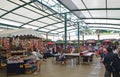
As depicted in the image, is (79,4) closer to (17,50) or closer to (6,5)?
(6,5)

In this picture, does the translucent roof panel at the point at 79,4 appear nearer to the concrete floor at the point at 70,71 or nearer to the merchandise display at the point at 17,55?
the concrete floor at the point at 70,71

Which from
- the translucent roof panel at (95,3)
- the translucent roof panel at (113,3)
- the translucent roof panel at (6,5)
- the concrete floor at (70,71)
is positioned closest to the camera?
the concrete floor at (70,71)

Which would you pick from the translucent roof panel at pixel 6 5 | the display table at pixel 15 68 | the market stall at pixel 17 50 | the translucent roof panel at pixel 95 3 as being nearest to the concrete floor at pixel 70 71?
the display table at pixel 15 68

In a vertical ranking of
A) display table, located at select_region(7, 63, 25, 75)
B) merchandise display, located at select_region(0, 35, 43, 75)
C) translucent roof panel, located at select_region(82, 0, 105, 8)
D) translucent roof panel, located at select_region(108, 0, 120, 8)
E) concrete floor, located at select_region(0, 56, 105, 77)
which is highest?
translucent roof panel, located at select_region(82, 0, 105, 8)

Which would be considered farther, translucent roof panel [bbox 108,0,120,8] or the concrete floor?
translucent roof panel [bbox 108,0,120,8]

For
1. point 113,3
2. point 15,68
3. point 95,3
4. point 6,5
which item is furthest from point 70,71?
point 6,5

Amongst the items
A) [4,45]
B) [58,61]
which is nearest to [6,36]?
[4,45]

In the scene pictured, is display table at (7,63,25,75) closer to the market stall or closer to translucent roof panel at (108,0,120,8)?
the market stall

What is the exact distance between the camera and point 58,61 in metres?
19.5

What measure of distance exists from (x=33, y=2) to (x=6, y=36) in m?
8.35

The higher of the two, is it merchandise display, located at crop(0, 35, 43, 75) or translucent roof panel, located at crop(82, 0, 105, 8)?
translucent roof panel, located at crop(82, 0, 105, 8)

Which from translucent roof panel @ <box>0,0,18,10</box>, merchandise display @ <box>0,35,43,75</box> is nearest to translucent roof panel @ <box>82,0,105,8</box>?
translucent roof panel @ <box>0,0,18,10</box>

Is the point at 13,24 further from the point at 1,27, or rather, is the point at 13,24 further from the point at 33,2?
the point at 33,2

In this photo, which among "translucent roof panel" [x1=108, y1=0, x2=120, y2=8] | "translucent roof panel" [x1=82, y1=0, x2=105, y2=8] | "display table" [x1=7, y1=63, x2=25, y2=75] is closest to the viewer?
"display table" [x1=7, y1=63, x2=25, y2=75]
